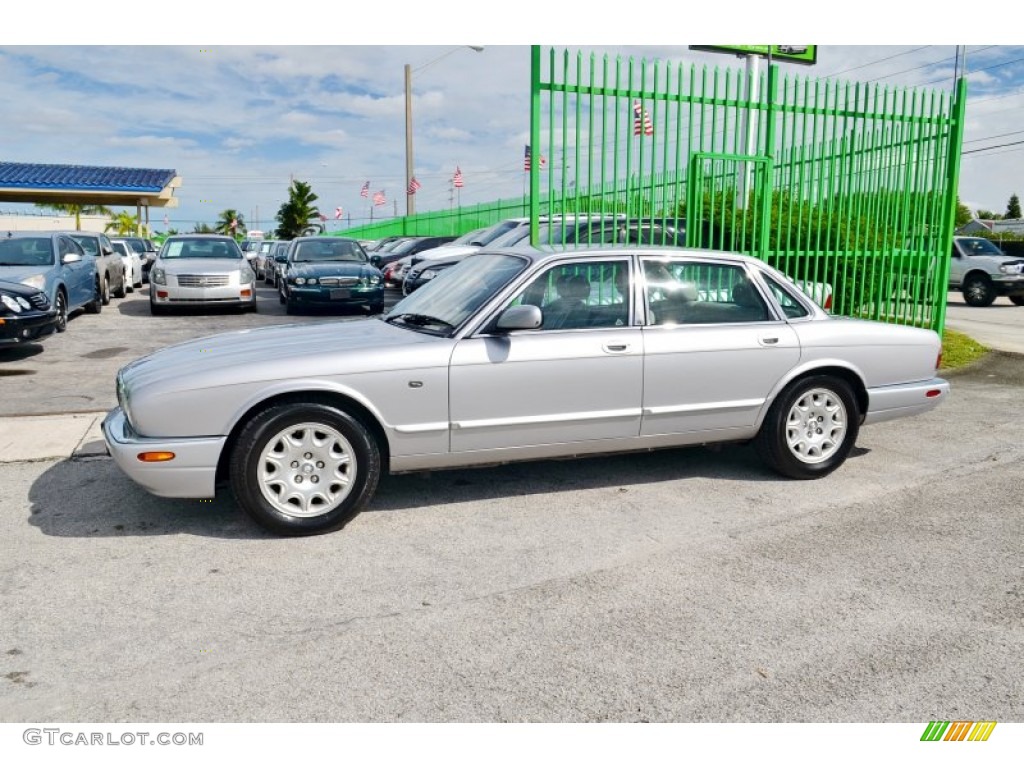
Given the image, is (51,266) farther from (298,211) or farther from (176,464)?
(298,211)

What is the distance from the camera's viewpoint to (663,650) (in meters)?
3.29

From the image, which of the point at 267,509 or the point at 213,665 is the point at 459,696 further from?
the point at 267,509

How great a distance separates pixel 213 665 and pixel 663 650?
5.56 ft

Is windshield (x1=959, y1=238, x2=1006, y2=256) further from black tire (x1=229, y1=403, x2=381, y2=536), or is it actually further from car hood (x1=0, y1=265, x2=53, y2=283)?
black tire (x1=229, y1=403, x2=381, y2=536)

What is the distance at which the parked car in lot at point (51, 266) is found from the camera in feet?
39.2

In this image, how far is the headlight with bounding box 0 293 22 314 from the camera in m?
9.90

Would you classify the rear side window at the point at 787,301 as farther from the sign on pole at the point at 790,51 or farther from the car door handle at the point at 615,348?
the sign on pole at the point at 790,51

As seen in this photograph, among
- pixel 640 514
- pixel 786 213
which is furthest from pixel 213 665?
pixel 786 213

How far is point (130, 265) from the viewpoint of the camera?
2122 cm

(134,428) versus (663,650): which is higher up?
(134,428)

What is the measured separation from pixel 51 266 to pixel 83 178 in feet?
87.2
